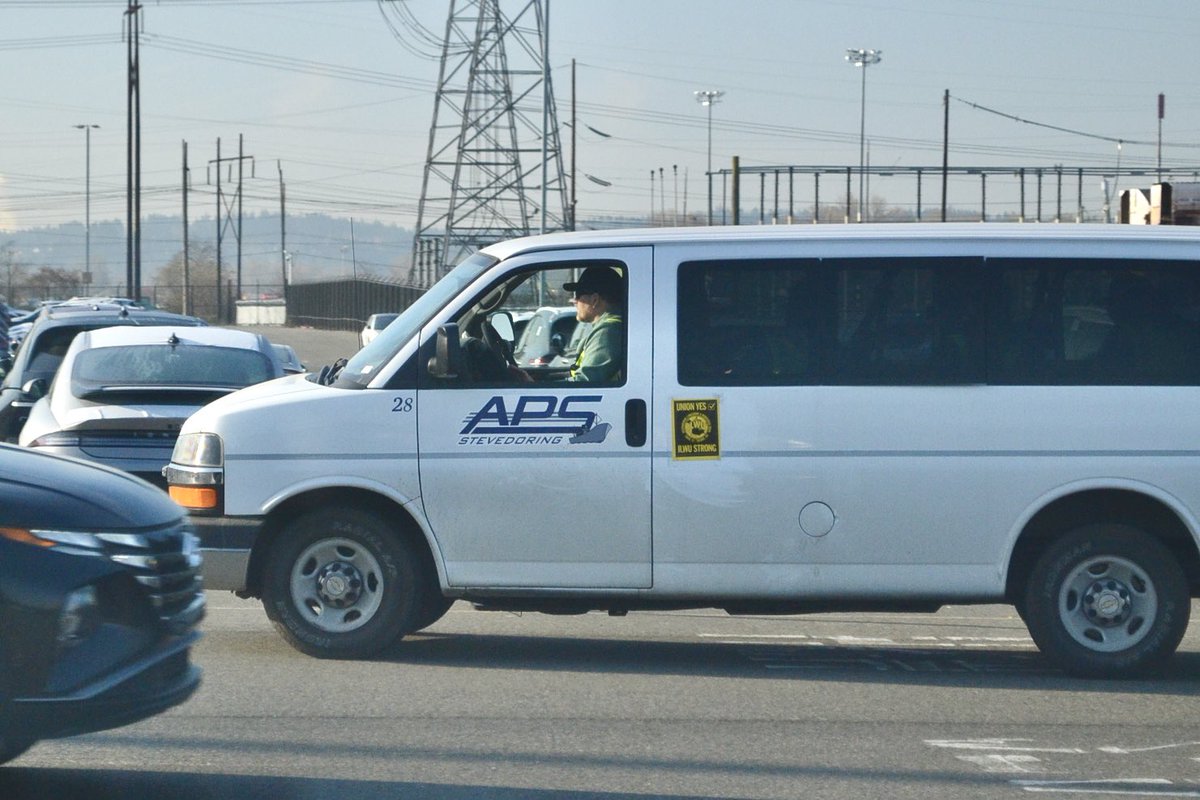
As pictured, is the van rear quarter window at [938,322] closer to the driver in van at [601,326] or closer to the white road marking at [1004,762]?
the driver in van at [601,326]

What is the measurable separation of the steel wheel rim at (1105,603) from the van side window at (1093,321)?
37.7 inches

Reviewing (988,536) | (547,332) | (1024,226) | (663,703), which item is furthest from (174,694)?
(547,332)

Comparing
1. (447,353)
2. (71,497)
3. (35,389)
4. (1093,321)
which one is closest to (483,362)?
(447,353)

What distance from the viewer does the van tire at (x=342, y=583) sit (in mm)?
7844

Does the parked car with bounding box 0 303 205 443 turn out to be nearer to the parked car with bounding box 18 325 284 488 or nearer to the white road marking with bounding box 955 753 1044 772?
the parked car with bounding box 18 325 284 488

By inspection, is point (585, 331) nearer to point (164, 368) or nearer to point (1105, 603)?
point (1105, 603)

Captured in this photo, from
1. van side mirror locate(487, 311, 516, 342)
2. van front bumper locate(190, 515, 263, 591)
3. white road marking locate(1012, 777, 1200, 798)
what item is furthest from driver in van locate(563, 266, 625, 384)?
white road marking locate(1012, 777, 1200, 798)

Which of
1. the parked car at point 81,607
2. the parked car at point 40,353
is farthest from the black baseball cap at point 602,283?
the parked car at point 40,353

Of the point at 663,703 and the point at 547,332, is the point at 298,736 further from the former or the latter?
the point at 547,332

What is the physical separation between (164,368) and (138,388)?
0.70 meters

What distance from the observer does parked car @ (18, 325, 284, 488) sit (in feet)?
33.9

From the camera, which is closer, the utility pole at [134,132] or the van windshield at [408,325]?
the van windshield at [408,325]

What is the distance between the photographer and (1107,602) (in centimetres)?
779

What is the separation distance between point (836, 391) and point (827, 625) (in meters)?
2.45
